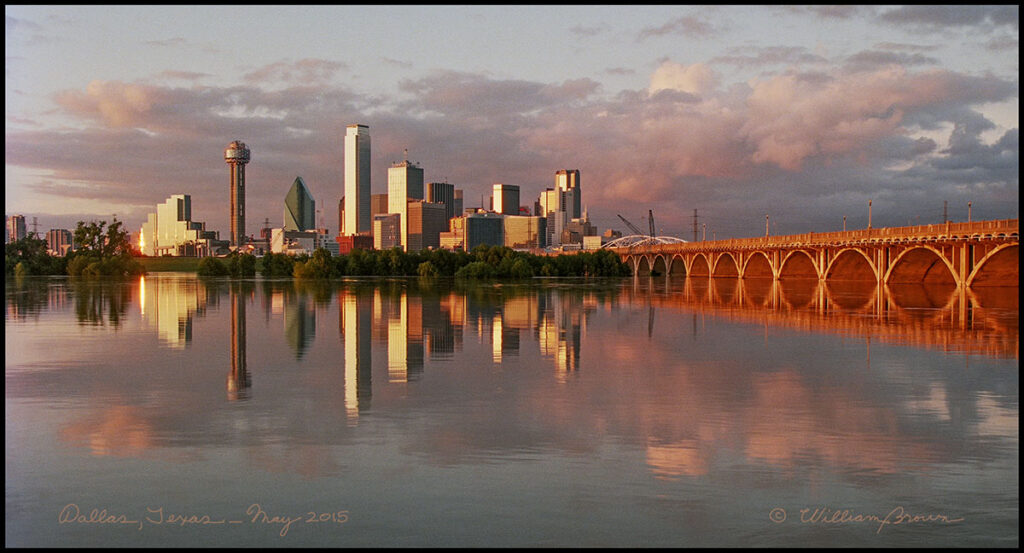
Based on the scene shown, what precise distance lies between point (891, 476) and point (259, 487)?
11.4 m

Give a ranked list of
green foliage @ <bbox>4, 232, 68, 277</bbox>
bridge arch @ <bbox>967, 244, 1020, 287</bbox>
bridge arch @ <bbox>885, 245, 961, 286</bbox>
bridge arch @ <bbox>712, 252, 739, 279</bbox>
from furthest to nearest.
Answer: bridge arch @ <bbox>712, 252, 739, 279</bbox> → green foliage @ <bbox>4, 232, 68, 277</bbox> → bridge arch @ <bbox>885, 245, 961, 286</bbox> → bridge arch @ <bbox>967, 244, 1020, 287</bbox>

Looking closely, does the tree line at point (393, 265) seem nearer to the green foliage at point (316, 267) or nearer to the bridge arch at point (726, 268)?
the green foliage at point (316, 267)

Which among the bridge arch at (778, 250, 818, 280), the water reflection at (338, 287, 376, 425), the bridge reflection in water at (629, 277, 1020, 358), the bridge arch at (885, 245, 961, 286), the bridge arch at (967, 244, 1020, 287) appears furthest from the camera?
the bridge arch at (778, 250, 818, 280)

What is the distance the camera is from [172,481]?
1380 centimetres

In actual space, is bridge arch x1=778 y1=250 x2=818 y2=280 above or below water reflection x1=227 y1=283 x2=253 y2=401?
above

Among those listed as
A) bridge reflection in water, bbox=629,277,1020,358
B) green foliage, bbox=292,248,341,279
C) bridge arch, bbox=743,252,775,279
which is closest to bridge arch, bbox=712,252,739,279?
bridge arch, bbox=743,252,775,279

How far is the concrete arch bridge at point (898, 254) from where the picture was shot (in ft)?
268

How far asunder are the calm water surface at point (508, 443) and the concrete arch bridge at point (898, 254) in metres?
44.2

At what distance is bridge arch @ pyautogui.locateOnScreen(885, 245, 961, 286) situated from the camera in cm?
10488

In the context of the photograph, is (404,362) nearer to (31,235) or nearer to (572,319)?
(572,319)

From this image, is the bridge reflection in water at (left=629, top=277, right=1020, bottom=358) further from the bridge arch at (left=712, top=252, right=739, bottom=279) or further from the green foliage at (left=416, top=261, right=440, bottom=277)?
the bridge arch at (left=712, top=252, right=739, bottom=279)

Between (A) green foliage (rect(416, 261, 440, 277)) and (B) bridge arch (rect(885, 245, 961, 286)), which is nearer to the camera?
(B) bridge arch (rect(885, 245, 961, 286))
